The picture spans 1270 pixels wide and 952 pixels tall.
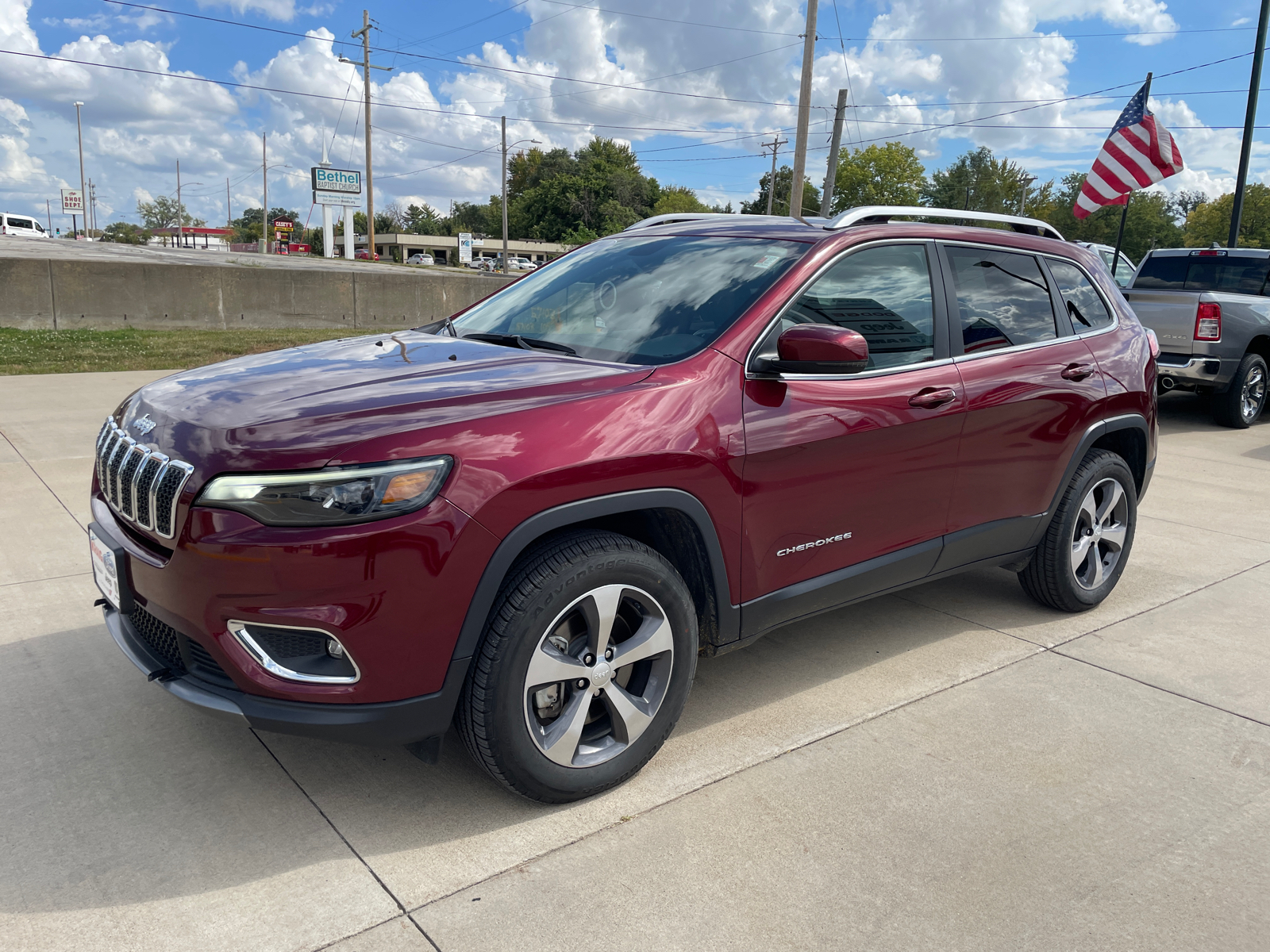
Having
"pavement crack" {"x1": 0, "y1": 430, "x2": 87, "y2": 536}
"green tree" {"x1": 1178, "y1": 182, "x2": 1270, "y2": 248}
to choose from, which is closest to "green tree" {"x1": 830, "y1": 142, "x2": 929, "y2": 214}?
"green tree" {"x1": 1178, "y1": 182, "x2": 1270, "y2": 248}

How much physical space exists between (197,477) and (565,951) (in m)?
1.46

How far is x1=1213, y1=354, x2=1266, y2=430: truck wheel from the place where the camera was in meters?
10.2

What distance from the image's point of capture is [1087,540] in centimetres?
446

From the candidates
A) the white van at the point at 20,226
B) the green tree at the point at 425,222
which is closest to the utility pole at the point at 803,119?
the white van at the point at 20,226

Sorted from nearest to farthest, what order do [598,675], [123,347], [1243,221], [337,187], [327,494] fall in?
1. [327,494]
2. [598,675]
3. [123,347]
4. [337,187]
5. [1243,221]

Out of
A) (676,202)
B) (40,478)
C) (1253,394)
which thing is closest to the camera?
(40,478)

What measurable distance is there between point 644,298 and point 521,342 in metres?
0.47

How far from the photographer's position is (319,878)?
2.48 m

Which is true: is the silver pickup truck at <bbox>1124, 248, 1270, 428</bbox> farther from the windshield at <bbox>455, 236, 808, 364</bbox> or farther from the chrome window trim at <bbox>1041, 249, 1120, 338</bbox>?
the windshield at <bbox>455, 236, 808, 364</bbox>

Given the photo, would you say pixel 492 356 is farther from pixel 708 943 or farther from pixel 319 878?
pixel 708 943

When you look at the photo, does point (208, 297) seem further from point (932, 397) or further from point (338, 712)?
point (338, 712)

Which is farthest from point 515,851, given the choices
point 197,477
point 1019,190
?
point 1019,190

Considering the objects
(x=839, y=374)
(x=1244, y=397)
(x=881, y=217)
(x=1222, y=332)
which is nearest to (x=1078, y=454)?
(x=881, y=217)

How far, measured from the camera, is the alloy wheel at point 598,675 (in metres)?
2.66
